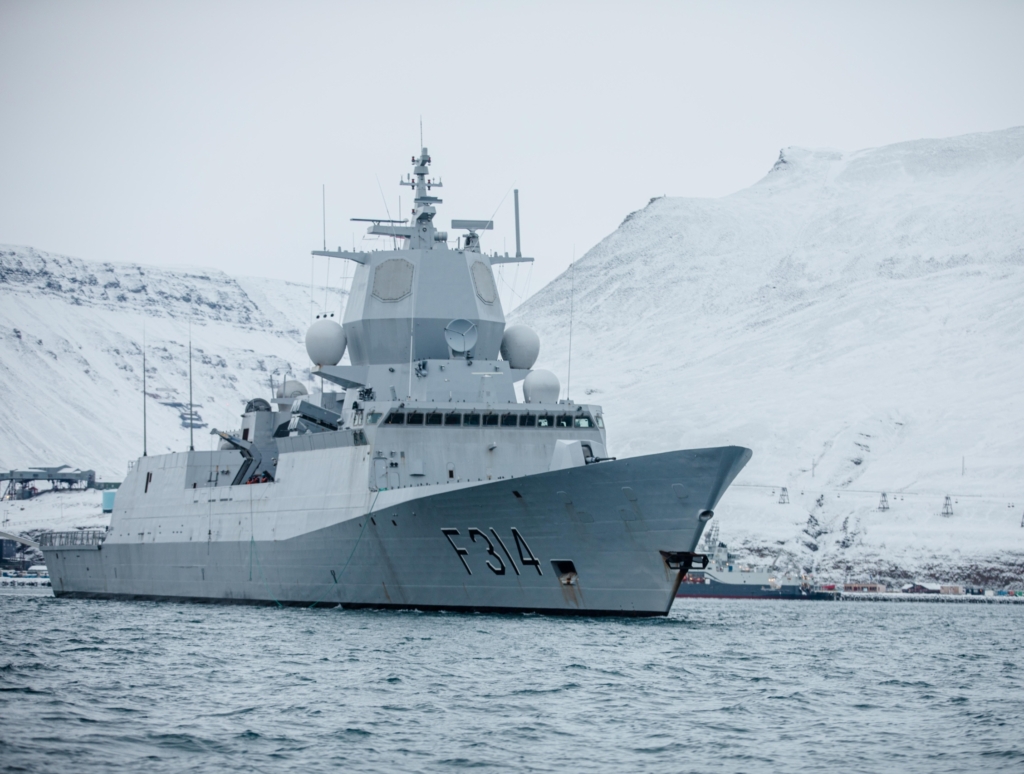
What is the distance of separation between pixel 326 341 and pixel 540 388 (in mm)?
5588

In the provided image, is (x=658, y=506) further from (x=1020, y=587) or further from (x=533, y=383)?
(x=1020, y=587)

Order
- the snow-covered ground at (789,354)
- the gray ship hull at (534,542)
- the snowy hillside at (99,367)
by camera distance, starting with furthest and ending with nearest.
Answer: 1. the snowy hillside at (99,367)
2. the snow-covered ground at (789,354)
3. the gray ship hull at (534,542)

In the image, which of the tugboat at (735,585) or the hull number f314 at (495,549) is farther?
the tugboat at (735,585)

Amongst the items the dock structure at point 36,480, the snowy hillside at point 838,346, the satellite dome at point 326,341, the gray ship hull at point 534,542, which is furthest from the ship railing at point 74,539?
the dock structure at point 36,480

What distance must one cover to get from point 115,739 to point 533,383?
19083 mm

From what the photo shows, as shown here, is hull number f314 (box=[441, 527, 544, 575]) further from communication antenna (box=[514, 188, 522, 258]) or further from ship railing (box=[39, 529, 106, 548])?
ship railing (box=[39, 529, 106, 548])

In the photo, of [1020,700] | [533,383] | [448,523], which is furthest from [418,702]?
[533,383]

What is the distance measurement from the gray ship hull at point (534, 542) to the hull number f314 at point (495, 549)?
26 mm

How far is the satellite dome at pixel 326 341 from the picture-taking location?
33.4 m

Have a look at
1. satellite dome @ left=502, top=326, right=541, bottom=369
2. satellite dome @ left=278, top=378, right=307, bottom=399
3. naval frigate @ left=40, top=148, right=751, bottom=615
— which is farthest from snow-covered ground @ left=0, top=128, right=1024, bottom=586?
naval frigate @ left=40, top=148, right=751, bottom=615

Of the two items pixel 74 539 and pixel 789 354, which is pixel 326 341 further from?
pixel 789 354

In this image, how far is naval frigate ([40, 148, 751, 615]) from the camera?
84.6 ft

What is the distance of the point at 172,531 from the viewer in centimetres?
3838

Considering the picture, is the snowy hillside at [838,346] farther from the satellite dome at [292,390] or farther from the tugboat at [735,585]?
the satellite dome at [292,390]
